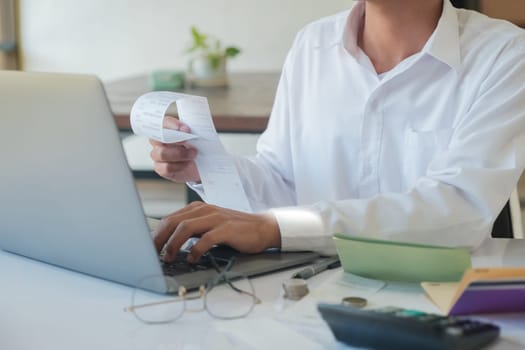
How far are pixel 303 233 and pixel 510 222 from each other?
0.50 metres

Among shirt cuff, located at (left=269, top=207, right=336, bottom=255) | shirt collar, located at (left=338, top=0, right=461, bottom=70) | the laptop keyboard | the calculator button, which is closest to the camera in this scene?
the calculator button

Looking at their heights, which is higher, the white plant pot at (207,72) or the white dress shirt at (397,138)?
the white dress shirt at (397,138)

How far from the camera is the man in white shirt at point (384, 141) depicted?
4.14 feet

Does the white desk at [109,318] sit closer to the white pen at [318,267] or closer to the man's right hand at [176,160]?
the white pen at [318,267]

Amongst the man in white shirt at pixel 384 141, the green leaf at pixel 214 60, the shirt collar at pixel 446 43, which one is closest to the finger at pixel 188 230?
the man in white shirt at pixel 384 141

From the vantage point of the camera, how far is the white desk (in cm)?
92

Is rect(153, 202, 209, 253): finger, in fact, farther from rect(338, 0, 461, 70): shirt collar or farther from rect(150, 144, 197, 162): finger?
rect(338, 0, 461, 70): shirt collar

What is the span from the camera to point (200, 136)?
125 cm

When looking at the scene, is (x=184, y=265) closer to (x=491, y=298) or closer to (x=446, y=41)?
(x=491, y=298)

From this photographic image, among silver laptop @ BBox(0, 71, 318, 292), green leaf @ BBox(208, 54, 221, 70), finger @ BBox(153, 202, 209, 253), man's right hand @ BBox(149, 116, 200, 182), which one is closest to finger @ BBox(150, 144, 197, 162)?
man's right hand @ BBox(149, 116, 200, 182)

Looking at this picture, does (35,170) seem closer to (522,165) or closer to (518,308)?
(518,308)

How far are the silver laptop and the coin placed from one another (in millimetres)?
171

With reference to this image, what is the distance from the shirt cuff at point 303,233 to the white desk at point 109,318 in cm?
8

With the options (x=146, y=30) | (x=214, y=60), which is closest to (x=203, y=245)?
(x=214, y=60)
